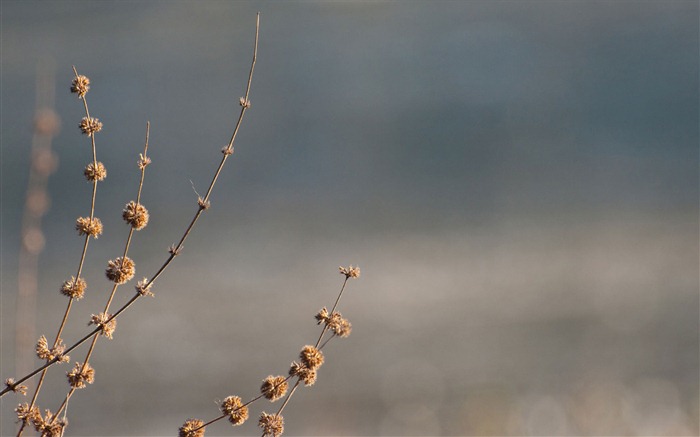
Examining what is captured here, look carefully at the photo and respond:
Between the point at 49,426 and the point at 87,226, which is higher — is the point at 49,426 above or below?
below

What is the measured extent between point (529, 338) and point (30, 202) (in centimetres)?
494

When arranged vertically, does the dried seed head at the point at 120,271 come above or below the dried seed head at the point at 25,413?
above

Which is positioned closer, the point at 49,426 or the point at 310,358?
the point at 49,426

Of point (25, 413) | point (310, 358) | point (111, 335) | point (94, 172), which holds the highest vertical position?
point (94, 172)

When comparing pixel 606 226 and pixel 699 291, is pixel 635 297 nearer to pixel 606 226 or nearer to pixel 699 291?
pixel 699 291

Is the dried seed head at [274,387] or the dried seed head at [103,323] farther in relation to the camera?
the dried seed head at [274,387]

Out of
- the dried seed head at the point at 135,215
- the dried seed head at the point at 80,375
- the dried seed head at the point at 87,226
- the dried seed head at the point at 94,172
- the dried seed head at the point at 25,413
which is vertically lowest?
the dried seed head at the point at 25,413

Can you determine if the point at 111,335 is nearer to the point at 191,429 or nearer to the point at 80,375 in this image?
the point at 80,375

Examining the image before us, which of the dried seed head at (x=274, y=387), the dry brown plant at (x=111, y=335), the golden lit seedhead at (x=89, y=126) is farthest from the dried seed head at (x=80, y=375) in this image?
the golden lit seedhead at (x=89, y=126)

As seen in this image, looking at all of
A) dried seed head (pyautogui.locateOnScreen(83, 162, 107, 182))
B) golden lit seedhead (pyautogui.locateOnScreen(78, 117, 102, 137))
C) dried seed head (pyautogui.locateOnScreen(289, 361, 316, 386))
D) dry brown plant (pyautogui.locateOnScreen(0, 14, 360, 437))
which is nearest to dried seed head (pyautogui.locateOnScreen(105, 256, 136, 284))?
dry brown plant (pyautogui.locateOnScreen(0, 14, 360, 437))

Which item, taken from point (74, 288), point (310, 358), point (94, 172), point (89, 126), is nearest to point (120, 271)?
point (74, 288)

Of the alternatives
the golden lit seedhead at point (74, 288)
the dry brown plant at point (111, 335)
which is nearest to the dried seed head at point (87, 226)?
the dry brown plant at point (111, 335)

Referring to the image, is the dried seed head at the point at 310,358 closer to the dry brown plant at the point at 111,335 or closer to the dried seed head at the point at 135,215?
the dry brown plant at the point at 111,335

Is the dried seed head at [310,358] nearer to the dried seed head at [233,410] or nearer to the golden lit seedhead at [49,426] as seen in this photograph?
the dried seed head at [233,410]
